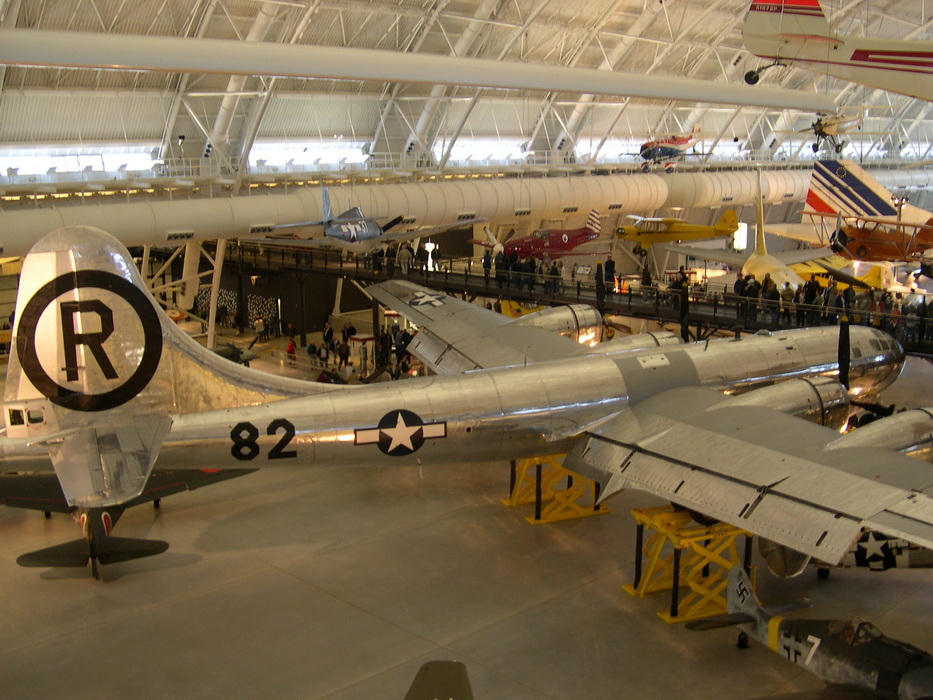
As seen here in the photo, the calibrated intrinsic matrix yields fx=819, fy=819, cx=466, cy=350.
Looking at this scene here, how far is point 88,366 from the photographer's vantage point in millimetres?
11352

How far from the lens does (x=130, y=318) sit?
37.7 ft

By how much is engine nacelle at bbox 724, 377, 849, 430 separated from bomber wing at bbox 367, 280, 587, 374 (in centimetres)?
412

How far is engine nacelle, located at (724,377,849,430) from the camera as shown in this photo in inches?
560

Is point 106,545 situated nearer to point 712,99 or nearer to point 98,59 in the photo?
point 98,59

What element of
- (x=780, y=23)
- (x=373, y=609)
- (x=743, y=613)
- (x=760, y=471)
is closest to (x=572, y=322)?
(x=780, y=23)

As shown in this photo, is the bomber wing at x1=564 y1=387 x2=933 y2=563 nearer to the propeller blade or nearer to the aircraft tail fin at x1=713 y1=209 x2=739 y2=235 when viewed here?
the propeller blade

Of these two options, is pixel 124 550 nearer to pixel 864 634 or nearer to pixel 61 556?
pixel 61 556

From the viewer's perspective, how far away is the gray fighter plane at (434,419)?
414 inches

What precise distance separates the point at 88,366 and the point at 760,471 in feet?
31.0

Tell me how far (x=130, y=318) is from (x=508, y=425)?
6.13 m

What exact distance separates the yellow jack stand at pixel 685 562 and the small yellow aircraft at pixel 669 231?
1144 inches

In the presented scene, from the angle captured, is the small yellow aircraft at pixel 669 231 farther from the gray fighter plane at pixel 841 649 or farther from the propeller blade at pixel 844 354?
the gray fighter plane at pixel 841 649

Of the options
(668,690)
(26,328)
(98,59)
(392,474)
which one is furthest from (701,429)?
(98,59)

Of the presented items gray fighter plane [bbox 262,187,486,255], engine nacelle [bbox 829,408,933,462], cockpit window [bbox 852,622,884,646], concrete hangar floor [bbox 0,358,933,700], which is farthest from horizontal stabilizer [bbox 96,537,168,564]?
gray fighter plane [bbox 262,187,486,255]
